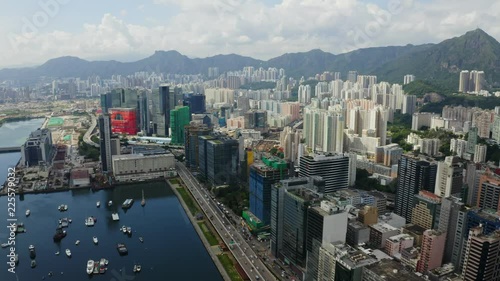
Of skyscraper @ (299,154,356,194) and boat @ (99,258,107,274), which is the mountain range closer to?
skyscraper @ (299,154,356,194)

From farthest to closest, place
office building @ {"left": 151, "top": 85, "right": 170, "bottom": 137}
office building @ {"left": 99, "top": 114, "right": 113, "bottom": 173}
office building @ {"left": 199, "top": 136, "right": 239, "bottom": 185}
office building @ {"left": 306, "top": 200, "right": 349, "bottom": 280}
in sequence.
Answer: office building @ {"left": 151, "top": 85, "right": 170, "bottom": 137} → office building @ {"left": 99, "top": 114, "right": 113, "bottom": 173} → office building @ {"left": 199, "top": 136, "right": 239, "bottom": 185} → office building @ {"left": 306, "top": 200, "right": 349, "bottom": 280}

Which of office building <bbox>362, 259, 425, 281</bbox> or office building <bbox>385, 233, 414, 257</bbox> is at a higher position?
office building <bbox>362, 259, 425, 281</bbox>

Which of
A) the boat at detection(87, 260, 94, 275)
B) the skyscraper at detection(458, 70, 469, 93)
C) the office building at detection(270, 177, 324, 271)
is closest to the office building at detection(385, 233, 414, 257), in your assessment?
the office building at detection(270, 177, 324, 271)

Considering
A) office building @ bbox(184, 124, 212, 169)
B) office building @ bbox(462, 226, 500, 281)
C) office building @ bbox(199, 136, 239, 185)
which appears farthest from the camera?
office building @ bbox(184, 124, 212, 169)

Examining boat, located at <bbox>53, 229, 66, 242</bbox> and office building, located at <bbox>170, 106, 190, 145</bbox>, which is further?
office building, located at <bbox>170, 106, 190, 145</bbox>

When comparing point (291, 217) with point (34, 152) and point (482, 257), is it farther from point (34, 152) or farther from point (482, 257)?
point (34, 152)

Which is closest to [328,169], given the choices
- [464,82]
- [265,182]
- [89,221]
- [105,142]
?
[265,182]

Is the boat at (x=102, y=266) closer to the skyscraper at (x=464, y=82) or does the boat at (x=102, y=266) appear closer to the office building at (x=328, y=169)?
the office building at (x=328, y=169)

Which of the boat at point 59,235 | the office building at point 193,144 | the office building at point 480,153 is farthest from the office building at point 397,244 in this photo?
the office building at point 193,144
